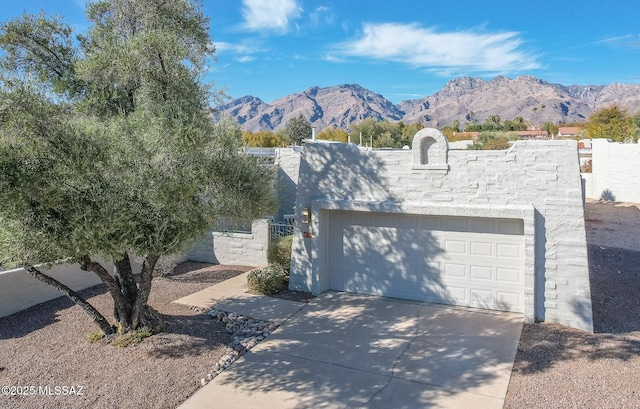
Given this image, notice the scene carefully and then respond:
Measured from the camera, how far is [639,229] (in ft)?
54.2

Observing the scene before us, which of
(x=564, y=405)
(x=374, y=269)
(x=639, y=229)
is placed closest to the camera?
(x=564, y=405)

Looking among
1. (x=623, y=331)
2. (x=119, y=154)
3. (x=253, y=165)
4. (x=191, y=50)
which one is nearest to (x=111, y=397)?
(x=119, y=154)

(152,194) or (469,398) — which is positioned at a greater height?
(152,194)

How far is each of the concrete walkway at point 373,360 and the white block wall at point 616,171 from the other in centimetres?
1894

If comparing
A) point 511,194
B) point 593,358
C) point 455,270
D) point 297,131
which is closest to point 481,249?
point 455,270

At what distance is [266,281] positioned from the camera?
10422 mm

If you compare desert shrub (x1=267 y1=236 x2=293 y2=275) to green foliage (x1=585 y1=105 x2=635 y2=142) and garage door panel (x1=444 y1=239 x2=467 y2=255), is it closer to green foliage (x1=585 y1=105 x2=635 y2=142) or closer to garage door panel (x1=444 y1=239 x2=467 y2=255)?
garage door panel (x1=444 y1=239 x2=467 y2=255)

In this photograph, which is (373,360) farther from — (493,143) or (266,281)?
(493,143)

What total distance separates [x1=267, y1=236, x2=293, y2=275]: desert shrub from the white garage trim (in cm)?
168

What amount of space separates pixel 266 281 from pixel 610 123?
53.0 metres

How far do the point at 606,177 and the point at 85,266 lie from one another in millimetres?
25984

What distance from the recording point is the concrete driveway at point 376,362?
19.6 ft

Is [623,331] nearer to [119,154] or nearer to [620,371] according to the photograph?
[620,371]

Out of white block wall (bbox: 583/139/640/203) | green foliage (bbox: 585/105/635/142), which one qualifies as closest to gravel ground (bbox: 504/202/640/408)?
white block wall (bbox: 583/139/640/203)
